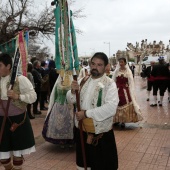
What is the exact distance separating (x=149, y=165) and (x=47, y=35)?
1559 centimetres

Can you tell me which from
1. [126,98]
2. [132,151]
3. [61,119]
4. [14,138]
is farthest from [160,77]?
[14,138]

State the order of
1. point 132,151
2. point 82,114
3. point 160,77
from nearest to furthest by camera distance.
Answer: point 82,114 < point 132,151 < point 160,77

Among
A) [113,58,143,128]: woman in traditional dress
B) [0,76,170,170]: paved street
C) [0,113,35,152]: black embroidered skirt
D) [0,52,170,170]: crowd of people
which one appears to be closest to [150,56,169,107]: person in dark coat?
[0,76,170,170]: paved street

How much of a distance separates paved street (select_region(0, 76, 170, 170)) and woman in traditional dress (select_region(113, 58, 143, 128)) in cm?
29

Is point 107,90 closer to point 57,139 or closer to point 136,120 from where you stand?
point 57,139

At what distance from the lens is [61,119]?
18.3ft

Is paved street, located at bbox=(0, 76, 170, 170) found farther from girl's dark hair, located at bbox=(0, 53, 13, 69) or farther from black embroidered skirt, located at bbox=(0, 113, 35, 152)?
girl's dark hair, located at bbox=(0, 53, 13, 69)

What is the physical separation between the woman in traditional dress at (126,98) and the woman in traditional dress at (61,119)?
6.92 ft

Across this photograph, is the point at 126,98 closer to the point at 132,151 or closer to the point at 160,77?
the point at 132,151

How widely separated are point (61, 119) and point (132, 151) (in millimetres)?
1479

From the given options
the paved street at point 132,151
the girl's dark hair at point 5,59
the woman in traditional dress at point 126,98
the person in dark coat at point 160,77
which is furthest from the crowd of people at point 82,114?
the person in dark coat at point 160,77

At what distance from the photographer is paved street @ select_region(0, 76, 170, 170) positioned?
4.82 metres

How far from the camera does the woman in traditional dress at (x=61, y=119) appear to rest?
551cm

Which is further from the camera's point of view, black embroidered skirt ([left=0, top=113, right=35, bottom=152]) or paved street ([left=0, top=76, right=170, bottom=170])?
paved street ([left=0, top=76, right=170, bottom=170])
